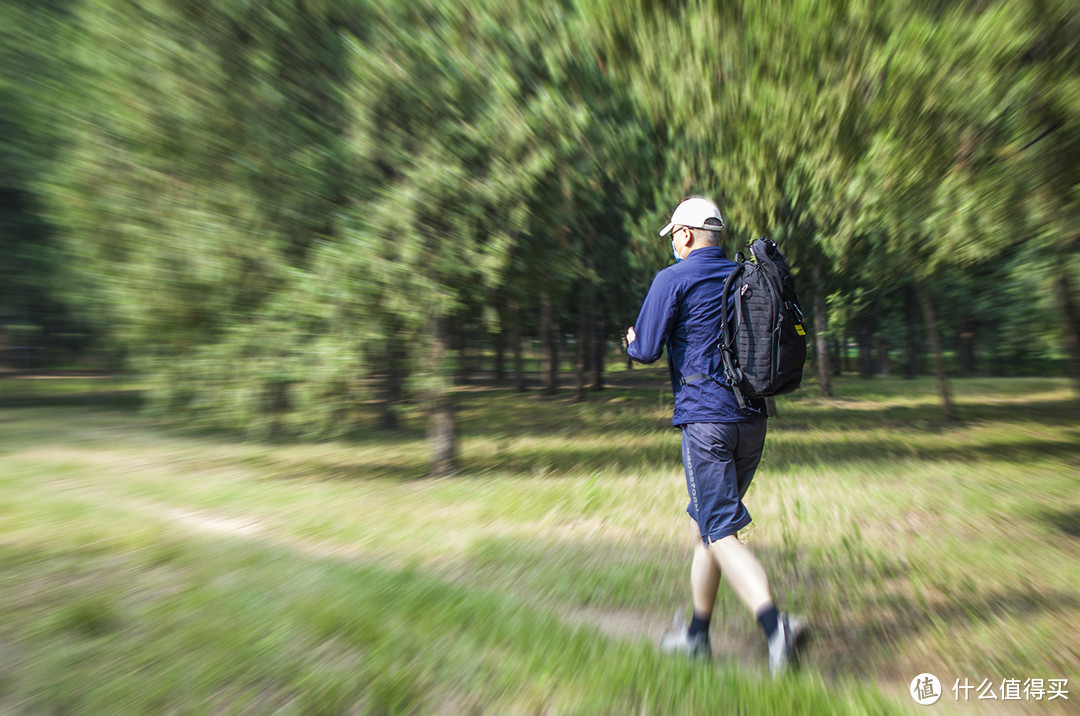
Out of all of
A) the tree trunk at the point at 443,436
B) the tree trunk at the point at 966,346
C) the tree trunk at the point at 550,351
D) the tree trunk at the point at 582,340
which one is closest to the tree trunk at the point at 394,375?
the tree trunk at the point at 443,436

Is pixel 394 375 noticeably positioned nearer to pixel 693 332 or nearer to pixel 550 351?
pixel 693 332

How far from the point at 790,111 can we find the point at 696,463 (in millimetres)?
5411

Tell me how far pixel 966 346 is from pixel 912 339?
5958mm

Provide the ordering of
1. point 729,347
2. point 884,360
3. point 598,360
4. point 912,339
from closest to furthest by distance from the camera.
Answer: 1. point 729,347
2. point 598,360
3. point 912,339
4. point 884,360

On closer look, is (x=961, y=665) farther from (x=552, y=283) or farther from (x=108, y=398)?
(x=108, y=398)

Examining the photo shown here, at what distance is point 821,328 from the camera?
2008 cm

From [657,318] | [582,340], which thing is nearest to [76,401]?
[582,340]

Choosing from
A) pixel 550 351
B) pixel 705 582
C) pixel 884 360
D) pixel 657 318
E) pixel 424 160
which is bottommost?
pixel 705 582

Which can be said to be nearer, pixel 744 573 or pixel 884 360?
pixel 744 573

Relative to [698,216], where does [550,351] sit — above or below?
above

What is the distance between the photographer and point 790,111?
23.0ft

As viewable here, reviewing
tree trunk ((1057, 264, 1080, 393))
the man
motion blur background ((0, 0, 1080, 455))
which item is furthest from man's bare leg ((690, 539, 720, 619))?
tree trunk ((1057, 264, 1080, 393))

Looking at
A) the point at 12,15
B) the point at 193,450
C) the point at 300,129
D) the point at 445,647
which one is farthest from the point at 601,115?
the point at 12,15

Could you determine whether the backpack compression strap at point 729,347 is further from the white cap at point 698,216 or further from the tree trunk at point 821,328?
the tree trunk at point 821,328
